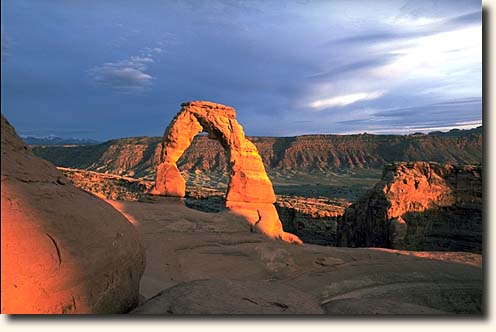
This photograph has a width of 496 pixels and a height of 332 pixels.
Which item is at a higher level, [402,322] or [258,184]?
[258,184]

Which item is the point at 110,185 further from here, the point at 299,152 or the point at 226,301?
the point at 299,152

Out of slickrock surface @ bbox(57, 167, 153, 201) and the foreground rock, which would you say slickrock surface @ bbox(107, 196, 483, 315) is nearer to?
the foreground rock

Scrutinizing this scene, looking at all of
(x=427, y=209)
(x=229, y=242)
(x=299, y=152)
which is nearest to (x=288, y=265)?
(x=229, y=242)

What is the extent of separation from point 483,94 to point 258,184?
9.15m

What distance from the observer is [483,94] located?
15.0 ft

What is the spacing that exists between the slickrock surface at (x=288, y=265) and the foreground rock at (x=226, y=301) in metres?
2.07

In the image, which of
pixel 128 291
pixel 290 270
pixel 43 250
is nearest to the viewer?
pixel 43 250

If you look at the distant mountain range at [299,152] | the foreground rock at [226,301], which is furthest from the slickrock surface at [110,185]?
the distant mountain range at [299,152]

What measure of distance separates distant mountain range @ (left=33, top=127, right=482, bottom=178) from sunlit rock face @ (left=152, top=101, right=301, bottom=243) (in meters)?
51.6

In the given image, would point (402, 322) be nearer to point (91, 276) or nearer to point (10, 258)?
point (91, 276)

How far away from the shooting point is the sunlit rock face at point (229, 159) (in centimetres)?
1298

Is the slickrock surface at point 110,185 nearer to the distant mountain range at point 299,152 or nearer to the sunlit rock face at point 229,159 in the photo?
the sunlit rock face at point 229,159

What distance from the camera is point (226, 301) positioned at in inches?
145

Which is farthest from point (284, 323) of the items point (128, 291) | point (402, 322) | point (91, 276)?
point (91, 276)
